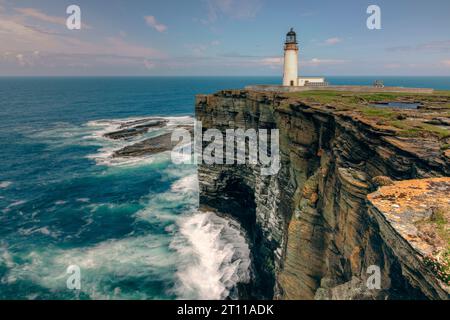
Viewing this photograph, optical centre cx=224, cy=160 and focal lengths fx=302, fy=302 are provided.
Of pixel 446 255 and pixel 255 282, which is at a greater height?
pixel 446 255

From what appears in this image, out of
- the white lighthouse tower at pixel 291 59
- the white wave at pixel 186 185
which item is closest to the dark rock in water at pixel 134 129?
the white wave at pixel 186 185

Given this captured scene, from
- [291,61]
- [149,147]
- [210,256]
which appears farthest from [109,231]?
[291,61]

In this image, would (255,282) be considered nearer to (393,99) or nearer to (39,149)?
(393,99)

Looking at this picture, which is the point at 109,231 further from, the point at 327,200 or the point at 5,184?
the point at 327,200

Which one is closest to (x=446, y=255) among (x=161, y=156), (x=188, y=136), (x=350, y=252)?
(x=350, y=252)

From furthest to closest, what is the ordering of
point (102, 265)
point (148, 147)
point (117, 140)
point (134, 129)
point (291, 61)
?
point (134, 129)
point (117, 140)
point (148, 147)
point (291, 61)
point (102, 265)

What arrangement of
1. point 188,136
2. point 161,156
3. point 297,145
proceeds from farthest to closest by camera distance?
point 188,136
point 161,156
point 297,145
